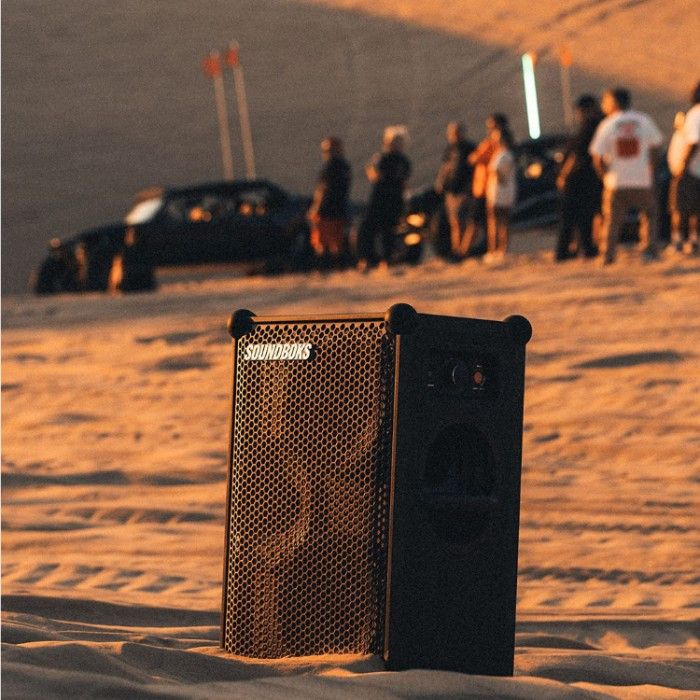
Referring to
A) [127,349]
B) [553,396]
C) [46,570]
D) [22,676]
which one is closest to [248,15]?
[127,349]

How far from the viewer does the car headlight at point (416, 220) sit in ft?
58.1

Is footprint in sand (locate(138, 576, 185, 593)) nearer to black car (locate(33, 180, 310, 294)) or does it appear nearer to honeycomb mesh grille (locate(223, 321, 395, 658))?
honeycomb mesh grille (locate(223, 321, 395, 658))

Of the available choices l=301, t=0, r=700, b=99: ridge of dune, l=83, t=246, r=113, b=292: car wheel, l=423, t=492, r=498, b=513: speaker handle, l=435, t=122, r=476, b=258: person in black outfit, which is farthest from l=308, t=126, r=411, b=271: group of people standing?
l=301, t=0, r=700, b=99: ridge of dune

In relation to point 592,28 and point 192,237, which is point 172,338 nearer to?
point 192,237

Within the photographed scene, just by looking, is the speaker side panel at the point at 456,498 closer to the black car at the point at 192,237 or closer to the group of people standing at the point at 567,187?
the group of people standing at the point at 567,187

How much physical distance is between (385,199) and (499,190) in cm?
131

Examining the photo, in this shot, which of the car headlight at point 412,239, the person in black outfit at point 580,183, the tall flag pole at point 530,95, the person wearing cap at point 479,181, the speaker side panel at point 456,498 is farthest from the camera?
the tall flag pole at point 530,95

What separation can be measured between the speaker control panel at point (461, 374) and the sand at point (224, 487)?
0.66 meters

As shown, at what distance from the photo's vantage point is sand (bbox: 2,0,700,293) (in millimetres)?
34906

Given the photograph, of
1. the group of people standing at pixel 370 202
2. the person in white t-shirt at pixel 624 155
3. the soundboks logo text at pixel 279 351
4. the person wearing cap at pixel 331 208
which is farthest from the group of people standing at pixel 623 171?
the soundboks logo text at pixel 279 351

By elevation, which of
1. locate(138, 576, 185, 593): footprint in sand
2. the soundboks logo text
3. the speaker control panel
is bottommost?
locate(138, 576, 185, 593): footprint in sand

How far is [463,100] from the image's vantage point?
37.2 meters

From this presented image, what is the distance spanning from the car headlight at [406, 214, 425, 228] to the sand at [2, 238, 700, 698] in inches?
50.0

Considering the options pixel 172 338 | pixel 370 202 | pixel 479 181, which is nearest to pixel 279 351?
pixel 172 338
